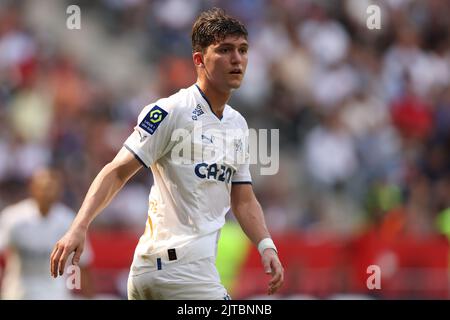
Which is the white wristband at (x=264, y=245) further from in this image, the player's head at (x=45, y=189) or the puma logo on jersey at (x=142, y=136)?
the player's head at (x=45, y=189)

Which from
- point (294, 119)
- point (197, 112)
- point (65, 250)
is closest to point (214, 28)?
point (197, 112)

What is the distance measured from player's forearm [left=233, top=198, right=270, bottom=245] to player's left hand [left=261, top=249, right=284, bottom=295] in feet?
0.71

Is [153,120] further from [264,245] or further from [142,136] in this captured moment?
[264,245]

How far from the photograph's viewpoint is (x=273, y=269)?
244 inches

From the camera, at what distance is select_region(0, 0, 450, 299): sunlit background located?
12398mm

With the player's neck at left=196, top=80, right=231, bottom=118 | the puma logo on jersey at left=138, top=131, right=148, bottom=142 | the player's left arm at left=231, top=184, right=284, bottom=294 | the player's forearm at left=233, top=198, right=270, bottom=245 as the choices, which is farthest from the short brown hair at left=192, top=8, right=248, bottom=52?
the player's forearm at left=233, top=198, right=270, bottom=245

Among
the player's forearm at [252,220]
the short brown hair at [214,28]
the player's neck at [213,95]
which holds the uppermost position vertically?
the short brown hair at [214,28]

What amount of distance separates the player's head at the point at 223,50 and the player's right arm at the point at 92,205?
0.77 meters

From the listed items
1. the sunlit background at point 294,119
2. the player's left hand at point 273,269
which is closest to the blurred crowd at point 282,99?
the sunlit background at point 294,119

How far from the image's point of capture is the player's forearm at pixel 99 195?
5.65m

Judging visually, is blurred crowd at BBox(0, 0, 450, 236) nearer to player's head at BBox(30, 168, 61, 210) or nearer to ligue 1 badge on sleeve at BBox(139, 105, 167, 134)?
player's head at BBox(30, 168, 61, 210)
